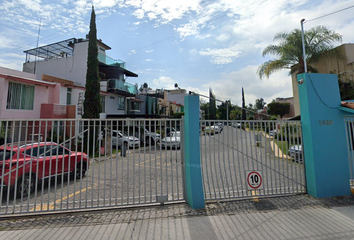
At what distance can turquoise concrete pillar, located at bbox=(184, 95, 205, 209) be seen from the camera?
4.11m

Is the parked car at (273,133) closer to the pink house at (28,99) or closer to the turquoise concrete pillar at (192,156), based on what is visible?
the turquoise concrete pillar at (192,156)

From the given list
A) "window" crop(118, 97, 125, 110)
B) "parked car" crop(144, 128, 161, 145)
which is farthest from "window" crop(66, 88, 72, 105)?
"parked car" crop(144, 128, 161, 145)

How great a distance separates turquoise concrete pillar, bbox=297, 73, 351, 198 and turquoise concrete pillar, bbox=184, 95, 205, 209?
3089mm

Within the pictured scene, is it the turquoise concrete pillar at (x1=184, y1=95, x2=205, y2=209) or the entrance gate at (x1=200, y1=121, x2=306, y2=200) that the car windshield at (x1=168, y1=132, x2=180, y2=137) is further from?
the entrance gate at (x1=200, y1=121, x2=306, y2=200)

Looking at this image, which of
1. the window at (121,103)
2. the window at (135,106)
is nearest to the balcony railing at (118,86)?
the window at (121,103)

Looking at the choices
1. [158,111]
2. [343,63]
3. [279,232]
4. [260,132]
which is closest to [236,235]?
[279,232]

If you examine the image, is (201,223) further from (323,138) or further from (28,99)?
(28,99)

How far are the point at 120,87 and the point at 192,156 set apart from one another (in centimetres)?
1848

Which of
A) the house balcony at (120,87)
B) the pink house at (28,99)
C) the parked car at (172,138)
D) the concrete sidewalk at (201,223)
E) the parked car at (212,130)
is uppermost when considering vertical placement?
the house balcony at (120,87)

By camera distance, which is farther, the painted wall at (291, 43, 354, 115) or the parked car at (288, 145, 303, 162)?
the painted wall at (291, 43, 354, 115)

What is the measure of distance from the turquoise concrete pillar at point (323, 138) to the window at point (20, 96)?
56.2 ft

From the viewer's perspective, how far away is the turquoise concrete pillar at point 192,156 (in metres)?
4.11

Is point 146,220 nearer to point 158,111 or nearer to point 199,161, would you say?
point 199,161

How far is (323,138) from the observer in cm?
488
